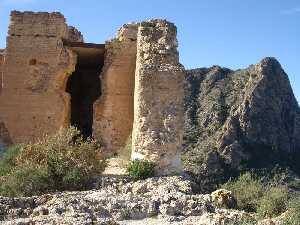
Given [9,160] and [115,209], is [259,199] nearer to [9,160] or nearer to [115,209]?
[9,160]

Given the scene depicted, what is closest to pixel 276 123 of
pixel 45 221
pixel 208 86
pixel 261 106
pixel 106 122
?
pixel 261 106

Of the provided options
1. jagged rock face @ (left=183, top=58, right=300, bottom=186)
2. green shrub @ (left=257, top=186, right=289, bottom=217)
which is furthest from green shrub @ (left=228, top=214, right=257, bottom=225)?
jagged rock face @ (left=183, top=58, right=300, bottom=186)

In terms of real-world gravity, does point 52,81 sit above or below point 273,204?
above

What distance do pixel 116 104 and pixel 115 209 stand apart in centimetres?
519

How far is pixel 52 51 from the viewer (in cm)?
1800

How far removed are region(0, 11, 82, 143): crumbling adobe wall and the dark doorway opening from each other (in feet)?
5.13

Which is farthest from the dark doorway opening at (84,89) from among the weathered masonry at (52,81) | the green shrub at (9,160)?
the green shrub at (9,160)

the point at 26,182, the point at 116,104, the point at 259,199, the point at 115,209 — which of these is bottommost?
the point at 259,199

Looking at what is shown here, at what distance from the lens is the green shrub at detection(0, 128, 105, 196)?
15242mm

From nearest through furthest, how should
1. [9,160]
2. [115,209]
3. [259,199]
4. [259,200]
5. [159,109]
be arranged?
1. [115,209]
2. [159,109]
3. [9,160]
4. [259,200]
5. [259,199]

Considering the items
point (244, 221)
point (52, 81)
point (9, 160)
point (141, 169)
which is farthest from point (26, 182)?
point (244, 221)

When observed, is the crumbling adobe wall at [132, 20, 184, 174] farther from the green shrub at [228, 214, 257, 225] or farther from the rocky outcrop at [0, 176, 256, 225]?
the green shrub at [228, 214, 257, 225]

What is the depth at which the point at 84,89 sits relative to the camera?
67.1 ft

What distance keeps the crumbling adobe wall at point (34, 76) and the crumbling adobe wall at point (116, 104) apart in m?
0.98
